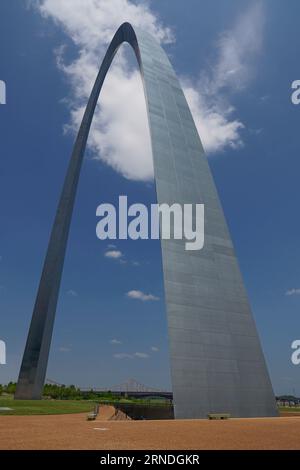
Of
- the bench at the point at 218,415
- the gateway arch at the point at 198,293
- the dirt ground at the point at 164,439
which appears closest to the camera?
the dirt ground at the point at 164,439

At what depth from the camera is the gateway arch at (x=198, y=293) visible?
17.3 m

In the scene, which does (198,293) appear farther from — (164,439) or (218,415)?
(164,439)

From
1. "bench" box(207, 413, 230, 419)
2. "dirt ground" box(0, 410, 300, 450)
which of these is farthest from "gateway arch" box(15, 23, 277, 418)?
"dirt ground" box(0, 410, 300, 450)

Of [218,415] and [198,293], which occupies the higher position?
[198,293]

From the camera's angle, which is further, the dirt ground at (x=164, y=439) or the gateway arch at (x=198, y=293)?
the gateway arch at (x=198, y=293)

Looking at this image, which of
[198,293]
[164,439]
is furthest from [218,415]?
[164,439]

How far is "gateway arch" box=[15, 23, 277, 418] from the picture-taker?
17.3 m

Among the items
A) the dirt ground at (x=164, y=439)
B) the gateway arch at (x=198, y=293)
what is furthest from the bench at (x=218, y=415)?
the dirt ground at (x=164, y=439)

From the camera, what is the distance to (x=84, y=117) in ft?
129

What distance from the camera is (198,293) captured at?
19.1 meters

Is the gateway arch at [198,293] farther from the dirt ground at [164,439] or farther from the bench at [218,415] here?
the dirt ground at [164,439]

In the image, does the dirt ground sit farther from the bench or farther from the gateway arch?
the gateway arch

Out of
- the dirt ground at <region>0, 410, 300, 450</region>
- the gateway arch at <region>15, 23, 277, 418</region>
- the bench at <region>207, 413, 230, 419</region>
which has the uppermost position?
the gateway arch at <region>15, 23, 277, 418</region>

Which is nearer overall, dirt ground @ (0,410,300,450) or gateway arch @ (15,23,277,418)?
dirt ground @ (0,410,300,450)
